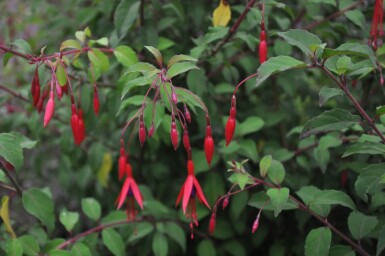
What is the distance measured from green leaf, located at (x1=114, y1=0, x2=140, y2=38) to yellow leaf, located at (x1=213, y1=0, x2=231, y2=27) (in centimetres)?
24

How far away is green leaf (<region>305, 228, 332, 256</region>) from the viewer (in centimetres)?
100

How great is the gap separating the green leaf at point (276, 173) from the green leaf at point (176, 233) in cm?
37

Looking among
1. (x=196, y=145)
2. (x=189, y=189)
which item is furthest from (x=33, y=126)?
(x=189, y=189)

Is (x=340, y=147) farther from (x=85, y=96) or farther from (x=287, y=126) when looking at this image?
(x=85, y=96)

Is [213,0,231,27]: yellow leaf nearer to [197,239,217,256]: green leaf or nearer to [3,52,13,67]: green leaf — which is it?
[3,52,13,67]: green leaf

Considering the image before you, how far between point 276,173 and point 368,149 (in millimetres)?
204

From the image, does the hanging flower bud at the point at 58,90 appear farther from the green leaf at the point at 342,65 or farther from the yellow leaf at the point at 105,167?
the yellow leaf at the point at 105,167

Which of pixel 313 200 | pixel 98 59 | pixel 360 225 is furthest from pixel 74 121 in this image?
pixel 360 225

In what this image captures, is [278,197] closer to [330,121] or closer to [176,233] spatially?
[330,121]

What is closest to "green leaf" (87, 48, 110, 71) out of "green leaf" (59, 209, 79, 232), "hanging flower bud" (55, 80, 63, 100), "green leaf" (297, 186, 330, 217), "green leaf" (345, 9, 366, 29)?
"hanging flower bud" (55, 80, 63, 100)

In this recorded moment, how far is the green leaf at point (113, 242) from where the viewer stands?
4.01ft

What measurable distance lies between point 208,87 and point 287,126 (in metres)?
0.46

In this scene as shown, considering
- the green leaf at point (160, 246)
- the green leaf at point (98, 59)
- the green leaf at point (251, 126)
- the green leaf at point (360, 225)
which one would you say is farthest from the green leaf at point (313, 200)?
the green leaf at point (98, 59)

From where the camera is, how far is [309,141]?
1.42 meters
